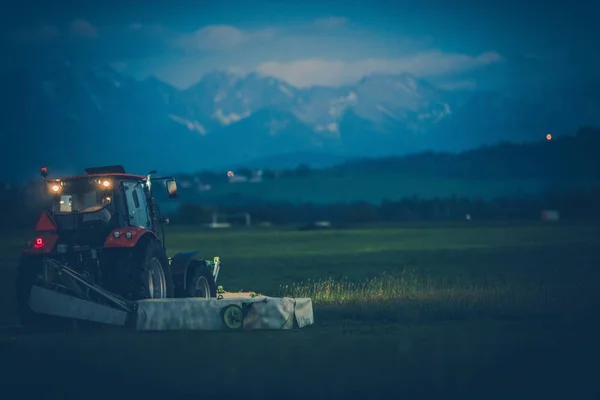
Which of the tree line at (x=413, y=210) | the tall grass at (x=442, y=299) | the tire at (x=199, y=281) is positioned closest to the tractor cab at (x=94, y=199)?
the tire at (x=199, y=281)

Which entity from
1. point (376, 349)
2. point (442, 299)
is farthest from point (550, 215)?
point (376, 349)

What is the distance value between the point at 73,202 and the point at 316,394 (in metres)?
8.82

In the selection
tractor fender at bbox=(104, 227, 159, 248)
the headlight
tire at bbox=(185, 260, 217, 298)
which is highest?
the headlight

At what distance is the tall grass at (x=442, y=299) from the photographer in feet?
69.1

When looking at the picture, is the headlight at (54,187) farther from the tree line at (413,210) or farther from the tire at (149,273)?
the tree line at (413,210)

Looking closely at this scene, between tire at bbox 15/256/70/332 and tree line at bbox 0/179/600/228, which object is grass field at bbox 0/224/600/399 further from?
tree line at bbox 0/179/600/228

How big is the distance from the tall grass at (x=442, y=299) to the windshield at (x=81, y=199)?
16.3ft

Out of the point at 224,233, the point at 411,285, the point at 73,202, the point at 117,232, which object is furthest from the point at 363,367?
the point at 224,233

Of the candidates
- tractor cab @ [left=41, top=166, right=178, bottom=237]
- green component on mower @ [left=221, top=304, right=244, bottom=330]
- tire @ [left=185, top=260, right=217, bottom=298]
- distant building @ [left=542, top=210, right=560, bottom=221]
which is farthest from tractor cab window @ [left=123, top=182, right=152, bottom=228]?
distant building @ [left=542, top=210, right=560, bottom=221]

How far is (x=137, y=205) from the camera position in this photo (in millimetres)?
20125

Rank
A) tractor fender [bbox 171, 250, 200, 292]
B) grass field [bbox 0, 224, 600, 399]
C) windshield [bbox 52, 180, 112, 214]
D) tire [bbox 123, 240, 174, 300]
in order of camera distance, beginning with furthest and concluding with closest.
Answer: tractor fender [bbox 171, 250, 200, 292] → windshield [bbox 52, 180, 112, 214] → tire [bbox 123, 240, 174, 300] → grass field [bbox 0, 224, 600, 399]

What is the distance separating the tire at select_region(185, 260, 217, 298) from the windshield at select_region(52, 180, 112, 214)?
244 centimetres

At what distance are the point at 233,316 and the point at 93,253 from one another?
267cm

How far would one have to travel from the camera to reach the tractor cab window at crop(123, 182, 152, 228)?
1972 centimetres
